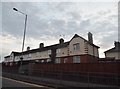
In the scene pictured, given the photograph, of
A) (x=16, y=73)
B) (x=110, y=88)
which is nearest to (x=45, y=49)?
(x=16, y=73)

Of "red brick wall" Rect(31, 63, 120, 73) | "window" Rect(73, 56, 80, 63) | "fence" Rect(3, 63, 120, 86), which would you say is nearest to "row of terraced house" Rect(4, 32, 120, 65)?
"window" Rect(73, 56, 80, 63)

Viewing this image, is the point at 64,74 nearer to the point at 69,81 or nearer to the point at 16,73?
the point at 69,81

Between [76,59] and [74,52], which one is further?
[74,52]

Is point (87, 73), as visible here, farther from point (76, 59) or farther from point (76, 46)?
point (76, 46)

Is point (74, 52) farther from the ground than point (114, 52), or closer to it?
closer to it

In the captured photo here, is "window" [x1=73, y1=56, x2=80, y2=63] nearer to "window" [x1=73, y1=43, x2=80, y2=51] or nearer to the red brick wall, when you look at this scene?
"window" [x1=73, y1=43, x2=80, y2=51]

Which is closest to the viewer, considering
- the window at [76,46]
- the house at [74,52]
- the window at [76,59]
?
the house at [74,52]

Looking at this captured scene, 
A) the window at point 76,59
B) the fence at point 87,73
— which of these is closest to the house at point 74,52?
the window at point 76,59

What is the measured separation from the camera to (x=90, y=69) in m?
21.6

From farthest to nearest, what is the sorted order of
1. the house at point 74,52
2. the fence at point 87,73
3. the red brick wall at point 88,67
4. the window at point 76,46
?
the window at point 76,46
the house at point 74,52
the red brick wall at point 88,67
the fence at point 87,73

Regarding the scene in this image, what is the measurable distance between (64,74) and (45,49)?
1254 inches

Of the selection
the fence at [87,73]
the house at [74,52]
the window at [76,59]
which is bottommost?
the fence at [87,73]

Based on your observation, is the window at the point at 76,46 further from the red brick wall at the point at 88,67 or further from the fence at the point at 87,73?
the fence at the point at 87,73

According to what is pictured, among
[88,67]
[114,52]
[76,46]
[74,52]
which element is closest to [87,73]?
[88,67]
